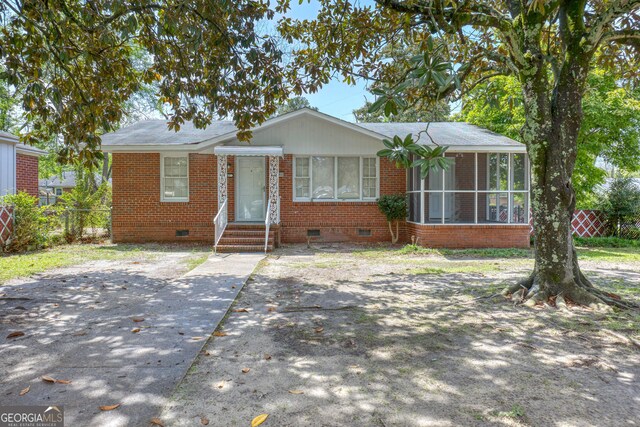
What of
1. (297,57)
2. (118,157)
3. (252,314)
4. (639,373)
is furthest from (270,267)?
(118,157)

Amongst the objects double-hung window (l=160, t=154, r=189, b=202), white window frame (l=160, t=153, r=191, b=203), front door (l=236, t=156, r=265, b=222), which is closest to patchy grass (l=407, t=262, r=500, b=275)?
front door (l=236, t=156, r=265, b=222)

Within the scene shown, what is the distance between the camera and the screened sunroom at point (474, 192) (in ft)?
40.5

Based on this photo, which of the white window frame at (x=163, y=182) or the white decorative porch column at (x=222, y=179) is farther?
the white window frame at (x=163, y=182)

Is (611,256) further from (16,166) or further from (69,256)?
(16,166)

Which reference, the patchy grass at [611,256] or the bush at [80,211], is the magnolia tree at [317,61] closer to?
the patchy grass at [611,256]

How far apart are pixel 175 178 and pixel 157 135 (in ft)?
5.65

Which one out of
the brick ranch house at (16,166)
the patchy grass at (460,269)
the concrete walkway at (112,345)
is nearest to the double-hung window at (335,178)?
the patchy grass at (460,269)

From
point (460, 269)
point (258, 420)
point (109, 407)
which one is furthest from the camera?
point (460, 269)

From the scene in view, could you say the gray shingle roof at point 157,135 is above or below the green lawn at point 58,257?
above

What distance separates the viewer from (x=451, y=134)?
1373 centimetres

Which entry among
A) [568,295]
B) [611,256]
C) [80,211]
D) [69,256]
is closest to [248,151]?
[69,256]

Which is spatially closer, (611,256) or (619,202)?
(611,256)

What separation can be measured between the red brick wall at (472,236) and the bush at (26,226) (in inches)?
433

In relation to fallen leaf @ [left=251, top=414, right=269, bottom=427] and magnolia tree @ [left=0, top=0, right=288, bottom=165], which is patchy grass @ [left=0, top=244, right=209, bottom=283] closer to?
magnolia tree @ [left=0, top=0, right=288, bottom=165]
